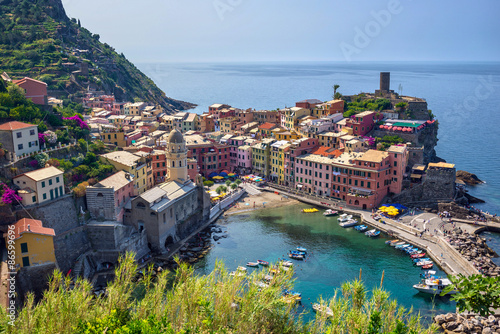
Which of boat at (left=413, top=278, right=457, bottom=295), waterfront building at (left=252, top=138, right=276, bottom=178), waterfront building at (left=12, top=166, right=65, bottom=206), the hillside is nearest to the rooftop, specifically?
waterfront building at (left=12, top=166, right=65, bottom=206)

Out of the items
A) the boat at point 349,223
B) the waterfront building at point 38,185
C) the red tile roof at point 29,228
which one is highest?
the waterfront building at point 38,185

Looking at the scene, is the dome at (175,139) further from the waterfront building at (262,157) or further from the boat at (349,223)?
the boat at (349,223)

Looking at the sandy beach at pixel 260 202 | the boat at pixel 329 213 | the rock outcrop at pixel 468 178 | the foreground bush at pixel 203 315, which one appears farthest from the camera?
the rock outcrop at pixel 468 178

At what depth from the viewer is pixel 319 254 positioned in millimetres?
44219

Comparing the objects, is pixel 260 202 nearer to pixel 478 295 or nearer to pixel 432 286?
pixel 432 286

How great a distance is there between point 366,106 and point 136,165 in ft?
148

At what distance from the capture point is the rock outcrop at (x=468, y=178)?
66750mm

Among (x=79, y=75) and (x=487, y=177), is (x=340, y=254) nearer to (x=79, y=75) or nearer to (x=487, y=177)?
(x=487, y=177)

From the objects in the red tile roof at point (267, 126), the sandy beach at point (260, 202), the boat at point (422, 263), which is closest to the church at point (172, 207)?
the sandy beach at point (260, 202)

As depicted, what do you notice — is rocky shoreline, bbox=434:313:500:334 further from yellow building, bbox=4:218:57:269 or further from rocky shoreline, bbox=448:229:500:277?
yellow building, bbox=4:218:57:269

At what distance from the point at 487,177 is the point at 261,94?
395 ft

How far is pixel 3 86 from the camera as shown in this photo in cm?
5134

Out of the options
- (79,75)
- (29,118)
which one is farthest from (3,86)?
(79,75)

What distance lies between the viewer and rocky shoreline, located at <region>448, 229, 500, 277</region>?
130ft
